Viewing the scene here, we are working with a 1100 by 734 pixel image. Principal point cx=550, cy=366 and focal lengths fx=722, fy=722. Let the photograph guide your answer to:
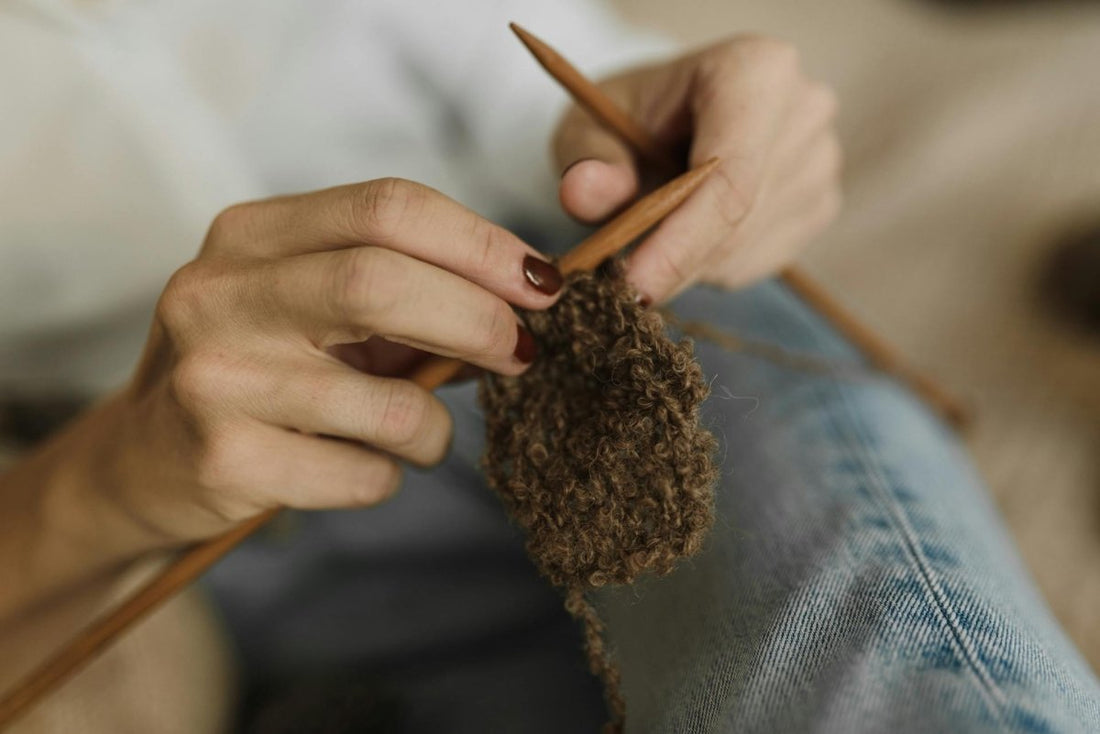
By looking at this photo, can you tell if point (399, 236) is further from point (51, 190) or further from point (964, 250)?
point (964, 250)

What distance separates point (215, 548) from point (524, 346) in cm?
24

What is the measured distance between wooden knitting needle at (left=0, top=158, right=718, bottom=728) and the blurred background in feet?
2.09

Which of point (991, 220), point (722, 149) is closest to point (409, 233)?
point (722, 149)

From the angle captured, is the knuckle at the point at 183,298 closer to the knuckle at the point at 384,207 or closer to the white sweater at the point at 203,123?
the knuckle at the point at 384,207

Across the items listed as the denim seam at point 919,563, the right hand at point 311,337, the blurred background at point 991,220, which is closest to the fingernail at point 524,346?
the right hand at point 311,337

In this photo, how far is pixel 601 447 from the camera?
0.40 m

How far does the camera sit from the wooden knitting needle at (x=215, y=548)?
16.8 inches

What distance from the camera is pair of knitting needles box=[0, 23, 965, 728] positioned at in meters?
0.43

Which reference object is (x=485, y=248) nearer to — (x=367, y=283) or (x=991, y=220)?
(x=367, y=283)

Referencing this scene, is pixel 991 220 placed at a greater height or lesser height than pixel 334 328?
lesser

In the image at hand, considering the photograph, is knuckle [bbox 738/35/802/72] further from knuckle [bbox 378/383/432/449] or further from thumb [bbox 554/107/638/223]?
knuckle [bbox 378/383/432/449]

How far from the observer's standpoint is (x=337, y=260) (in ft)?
1.18

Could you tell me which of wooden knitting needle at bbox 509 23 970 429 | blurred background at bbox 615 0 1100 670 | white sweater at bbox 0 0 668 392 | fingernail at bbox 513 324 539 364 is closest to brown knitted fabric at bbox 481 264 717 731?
fingernail at bbox 513 324 539 364

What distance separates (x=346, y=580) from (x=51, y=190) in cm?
44
